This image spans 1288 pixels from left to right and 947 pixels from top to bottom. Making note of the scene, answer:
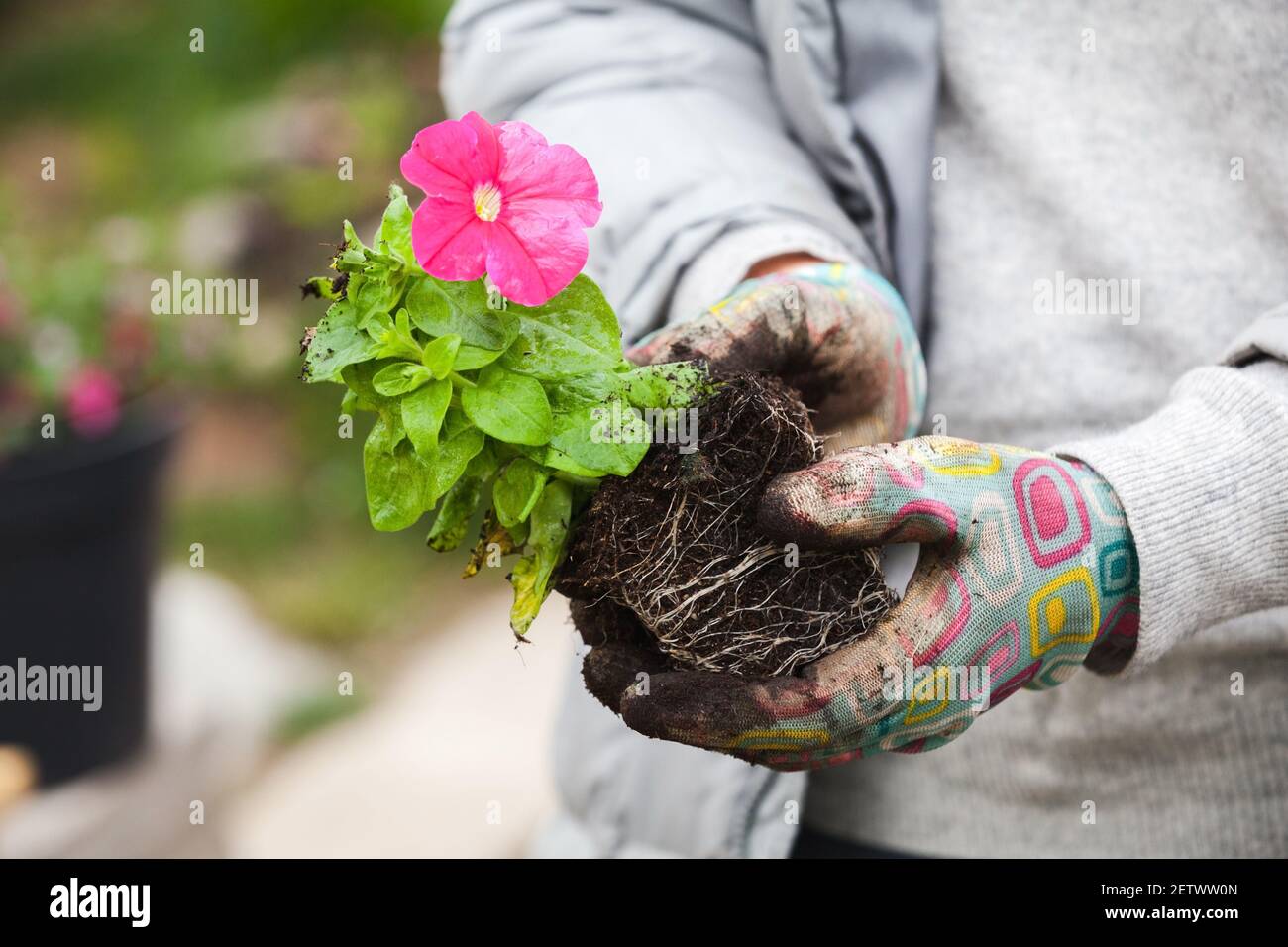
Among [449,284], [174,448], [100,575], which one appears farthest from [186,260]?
[449,284]

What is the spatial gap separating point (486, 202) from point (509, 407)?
8.6 inches

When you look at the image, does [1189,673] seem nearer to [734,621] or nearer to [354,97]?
[734,621]

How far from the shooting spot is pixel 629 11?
5.79 feet

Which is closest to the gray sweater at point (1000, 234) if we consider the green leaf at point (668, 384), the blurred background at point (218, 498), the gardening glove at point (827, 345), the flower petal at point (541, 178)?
the gardening glove at point (827, 345)

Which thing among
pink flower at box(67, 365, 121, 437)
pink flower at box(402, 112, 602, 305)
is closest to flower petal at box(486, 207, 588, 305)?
pink flower at box(402, 112, 602, 305)

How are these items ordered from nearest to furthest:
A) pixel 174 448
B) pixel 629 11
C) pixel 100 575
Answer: pixel 629 11 → pixel 100 575 → pixel 174 448

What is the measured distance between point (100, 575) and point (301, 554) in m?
1.79

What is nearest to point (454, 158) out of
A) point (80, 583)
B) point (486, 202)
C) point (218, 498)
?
point (486, 202)

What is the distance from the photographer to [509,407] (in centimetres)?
123

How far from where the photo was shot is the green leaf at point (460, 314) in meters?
1.23

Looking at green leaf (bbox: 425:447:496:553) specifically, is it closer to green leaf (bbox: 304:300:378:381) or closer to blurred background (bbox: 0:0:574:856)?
green leaf (bbox: 304:300:378:381)

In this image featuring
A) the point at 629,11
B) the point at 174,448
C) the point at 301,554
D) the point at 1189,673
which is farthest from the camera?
the point at 301,554

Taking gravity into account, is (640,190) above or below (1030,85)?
below

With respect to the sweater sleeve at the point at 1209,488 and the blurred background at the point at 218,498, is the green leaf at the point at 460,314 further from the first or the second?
the sweater sleeve at the point at 1209,488
